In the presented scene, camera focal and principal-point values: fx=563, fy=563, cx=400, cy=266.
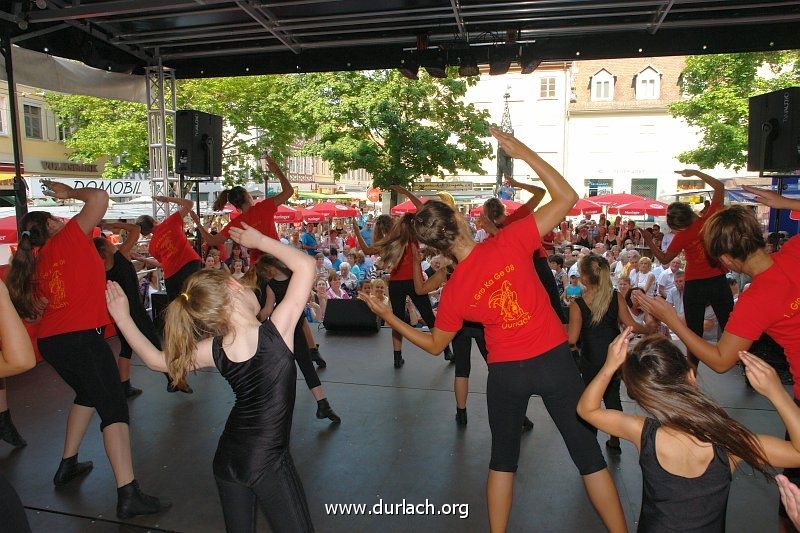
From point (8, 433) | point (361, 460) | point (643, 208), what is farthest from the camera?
point (643, 208)

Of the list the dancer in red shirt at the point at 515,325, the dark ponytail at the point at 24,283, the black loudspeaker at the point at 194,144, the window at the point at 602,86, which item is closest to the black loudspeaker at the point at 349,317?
the black loudspeaker at the point at 194,144

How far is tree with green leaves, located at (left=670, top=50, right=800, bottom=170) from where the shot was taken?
61.3 ft

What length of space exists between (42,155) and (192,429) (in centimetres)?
2671

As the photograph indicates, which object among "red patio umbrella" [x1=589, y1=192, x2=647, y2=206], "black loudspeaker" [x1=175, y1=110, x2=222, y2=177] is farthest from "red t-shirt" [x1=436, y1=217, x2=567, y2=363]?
"red patio umbrella" [x1=589, y1=192, x2=647, y2=206]

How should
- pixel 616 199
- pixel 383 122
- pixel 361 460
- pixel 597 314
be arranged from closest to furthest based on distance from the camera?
pixel 597 314 → pixel 361 460 → pixel 616 199 → pixel 383 122

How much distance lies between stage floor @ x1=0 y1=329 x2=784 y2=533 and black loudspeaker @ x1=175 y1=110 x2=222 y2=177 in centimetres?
304

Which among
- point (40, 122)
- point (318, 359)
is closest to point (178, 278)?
point (318, 359)

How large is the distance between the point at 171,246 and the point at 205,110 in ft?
51.2

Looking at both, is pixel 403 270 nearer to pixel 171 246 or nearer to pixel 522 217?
pixel 522 217

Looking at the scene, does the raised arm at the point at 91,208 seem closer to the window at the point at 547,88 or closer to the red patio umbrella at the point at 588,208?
the red patio umbrella at the point at 588,208

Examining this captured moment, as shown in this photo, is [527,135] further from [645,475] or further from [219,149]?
[645,475]

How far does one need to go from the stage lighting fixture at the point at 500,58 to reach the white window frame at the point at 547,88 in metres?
30.8

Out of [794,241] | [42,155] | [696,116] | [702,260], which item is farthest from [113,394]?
[42,155]

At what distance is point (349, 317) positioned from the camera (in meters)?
6.57
